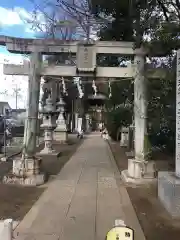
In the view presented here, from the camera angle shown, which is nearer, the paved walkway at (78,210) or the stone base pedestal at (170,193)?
the paved walkway at (78,210)

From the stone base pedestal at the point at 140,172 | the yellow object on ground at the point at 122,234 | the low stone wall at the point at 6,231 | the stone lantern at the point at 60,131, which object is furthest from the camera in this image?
the stone lantern at the point at 60,131

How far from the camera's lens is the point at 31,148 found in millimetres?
8914

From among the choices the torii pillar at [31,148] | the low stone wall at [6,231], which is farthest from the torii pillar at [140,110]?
the low stone wall at [6,231]

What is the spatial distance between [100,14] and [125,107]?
5007mm

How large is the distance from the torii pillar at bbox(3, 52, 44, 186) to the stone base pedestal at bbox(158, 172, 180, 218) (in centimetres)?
347

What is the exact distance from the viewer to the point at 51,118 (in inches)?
709

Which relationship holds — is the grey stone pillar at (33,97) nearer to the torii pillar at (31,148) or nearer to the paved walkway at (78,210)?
the torii pillar at (31,148)

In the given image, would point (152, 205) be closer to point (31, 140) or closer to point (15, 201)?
point (15, 201)

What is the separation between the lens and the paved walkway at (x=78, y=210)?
482 centimetres

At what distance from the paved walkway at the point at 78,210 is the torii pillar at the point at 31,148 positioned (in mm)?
575

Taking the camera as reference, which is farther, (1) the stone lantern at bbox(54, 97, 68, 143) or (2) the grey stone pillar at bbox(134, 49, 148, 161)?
(1) the stone lantern at bbox(54, 97, 68, 143)

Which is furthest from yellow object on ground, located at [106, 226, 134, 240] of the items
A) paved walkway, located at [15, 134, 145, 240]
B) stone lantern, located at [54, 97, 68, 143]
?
stone lantern, located at [54, 97, 68, 143]

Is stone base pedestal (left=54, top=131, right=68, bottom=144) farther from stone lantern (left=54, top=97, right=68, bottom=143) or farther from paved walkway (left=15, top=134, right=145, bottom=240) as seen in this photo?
paved walkway (left=15, top=134, right=145, bottom=240)

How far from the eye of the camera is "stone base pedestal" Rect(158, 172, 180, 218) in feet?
18.6
